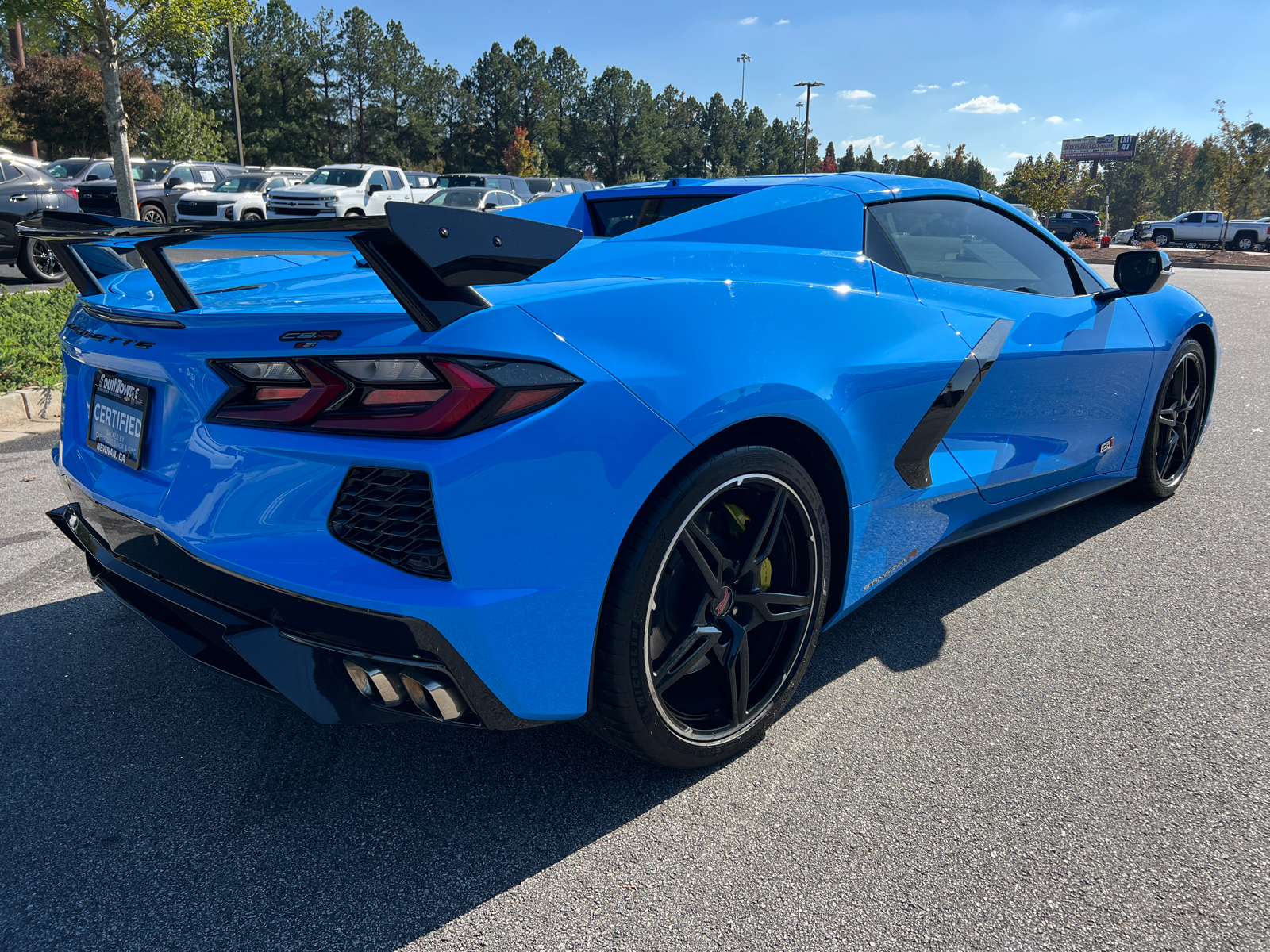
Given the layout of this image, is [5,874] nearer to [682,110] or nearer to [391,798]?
[391,798]

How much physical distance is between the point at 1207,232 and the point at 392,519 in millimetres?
50891

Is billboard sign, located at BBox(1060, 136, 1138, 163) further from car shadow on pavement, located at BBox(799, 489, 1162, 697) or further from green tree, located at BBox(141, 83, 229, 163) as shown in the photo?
car shadow on pavement, located at BBox(799, 489, 1162, 697)

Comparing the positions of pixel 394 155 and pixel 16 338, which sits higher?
pixel 394 155

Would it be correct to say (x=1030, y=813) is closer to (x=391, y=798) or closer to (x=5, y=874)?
(x=391, y=798)

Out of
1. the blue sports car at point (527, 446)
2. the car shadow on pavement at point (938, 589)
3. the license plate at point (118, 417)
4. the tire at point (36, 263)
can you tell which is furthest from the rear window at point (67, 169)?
the car shadow on pavement at point (938, 589)

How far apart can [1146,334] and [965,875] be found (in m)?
2.76

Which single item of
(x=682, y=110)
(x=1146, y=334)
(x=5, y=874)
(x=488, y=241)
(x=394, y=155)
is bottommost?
(x=5, y=874)

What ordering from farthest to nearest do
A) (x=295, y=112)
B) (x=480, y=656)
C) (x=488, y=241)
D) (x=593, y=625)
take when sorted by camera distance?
(x=295, y=112), (x=593, y=625), (x=480, y=656), (x=488, y=241)

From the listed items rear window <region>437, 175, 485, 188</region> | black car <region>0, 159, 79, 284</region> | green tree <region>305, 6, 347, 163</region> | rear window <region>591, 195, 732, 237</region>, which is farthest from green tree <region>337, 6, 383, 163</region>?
rear window <region>591, 195, 732, 237</region>

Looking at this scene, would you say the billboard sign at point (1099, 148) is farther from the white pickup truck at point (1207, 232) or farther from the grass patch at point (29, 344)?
the grass patch at point (29, 344)

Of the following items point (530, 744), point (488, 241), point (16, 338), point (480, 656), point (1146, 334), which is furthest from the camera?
point (16, 338)

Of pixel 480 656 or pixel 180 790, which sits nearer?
pixel 480 656

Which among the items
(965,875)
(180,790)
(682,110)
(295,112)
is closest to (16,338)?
(180,790)

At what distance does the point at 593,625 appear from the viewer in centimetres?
174
